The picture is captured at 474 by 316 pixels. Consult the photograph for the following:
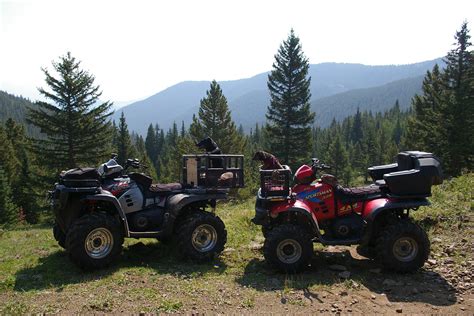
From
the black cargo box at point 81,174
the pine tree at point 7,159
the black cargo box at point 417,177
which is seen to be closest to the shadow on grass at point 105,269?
the black cargo box at point 81,174

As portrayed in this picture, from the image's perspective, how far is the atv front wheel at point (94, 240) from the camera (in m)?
7.04

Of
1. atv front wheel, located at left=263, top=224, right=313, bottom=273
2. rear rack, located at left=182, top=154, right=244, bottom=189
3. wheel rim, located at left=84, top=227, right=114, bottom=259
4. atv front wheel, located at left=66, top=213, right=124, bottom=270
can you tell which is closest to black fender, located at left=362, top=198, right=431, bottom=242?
atv front wheel, located at left=263, top=224, right=313, bottom=273

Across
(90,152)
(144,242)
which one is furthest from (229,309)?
(90,152)

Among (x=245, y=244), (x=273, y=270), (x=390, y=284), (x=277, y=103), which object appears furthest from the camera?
(x=277, y=103)

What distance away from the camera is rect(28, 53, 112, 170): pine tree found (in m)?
25.0

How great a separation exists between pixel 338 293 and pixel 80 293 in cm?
425

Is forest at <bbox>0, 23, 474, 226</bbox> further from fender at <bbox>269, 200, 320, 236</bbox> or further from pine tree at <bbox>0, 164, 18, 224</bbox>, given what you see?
fender at <bbox>269, 200, 320, 236</bbox>

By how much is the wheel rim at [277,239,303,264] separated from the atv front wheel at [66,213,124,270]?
3125 millimetres

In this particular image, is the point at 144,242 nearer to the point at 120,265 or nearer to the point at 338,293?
the point at 120,265

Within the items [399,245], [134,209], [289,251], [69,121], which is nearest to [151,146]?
[69,121]

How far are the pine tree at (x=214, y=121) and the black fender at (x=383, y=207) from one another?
87.5ft

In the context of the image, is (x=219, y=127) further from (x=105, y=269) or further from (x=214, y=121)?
(x=105, y=269)

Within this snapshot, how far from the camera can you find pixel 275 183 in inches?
294

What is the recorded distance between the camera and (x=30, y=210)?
124 feet
